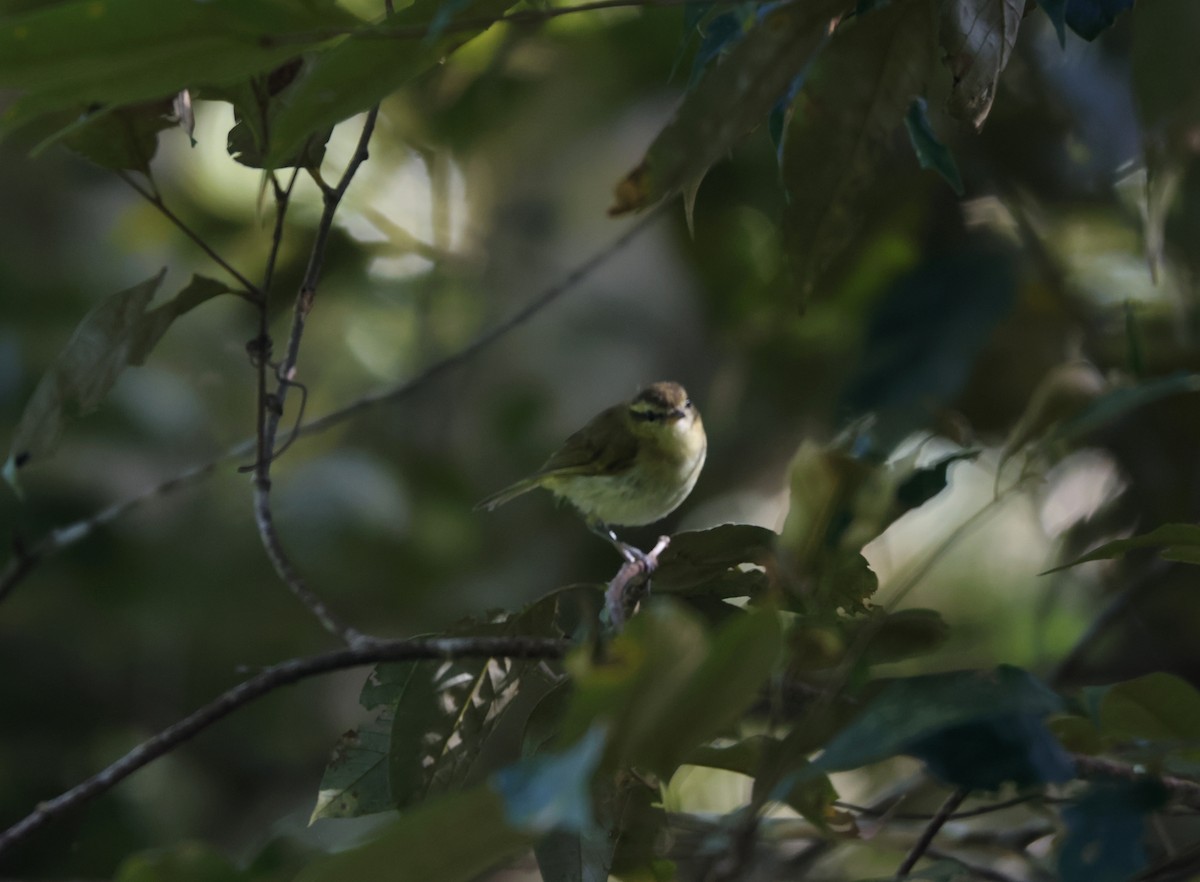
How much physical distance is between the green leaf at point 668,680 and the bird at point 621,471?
0.98m

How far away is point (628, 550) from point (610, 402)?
1228 mm

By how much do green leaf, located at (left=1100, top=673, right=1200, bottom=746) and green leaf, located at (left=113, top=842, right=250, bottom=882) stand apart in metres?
0.45

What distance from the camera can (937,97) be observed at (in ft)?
2.79

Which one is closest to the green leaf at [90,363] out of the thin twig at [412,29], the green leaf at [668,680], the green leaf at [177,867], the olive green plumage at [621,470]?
the thin twig at [412,29]

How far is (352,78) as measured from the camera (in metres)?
0.64

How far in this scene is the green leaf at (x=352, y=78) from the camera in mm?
621

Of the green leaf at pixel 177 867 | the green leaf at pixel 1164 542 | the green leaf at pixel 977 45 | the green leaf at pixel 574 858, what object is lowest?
the green leaf at pixel 574 858

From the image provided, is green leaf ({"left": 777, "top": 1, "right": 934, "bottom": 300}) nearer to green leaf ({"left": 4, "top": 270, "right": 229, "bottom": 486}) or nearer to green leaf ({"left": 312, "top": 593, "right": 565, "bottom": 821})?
green leaf ({"left": 312, "top": 593, "right": 565, "bottom": 821})

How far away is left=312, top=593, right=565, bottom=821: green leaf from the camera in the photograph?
Answer: 79 cm

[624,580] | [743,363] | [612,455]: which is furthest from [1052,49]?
[624,580]

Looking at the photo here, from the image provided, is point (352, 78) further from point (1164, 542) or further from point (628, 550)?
point (628, 550)

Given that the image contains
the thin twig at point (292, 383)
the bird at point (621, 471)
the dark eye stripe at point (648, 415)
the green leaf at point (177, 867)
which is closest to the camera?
the green leaf at point (177, 867)

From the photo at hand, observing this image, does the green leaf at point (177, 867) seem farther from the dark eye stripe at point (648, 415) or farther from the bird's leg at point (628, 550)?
the dark eye stripe at point (648, 415)

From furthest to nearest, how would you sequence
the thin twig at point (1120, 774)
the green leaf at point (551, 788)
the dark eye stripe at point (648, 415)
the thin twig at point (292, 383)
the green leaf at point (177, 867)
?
the dark eye stripe at point (648, 415) → the thin twig at point (292, 383) → the thin twig at point (1120, 774) → the green leaf at point (177, 867) → the green leaf at point (551, 788)
